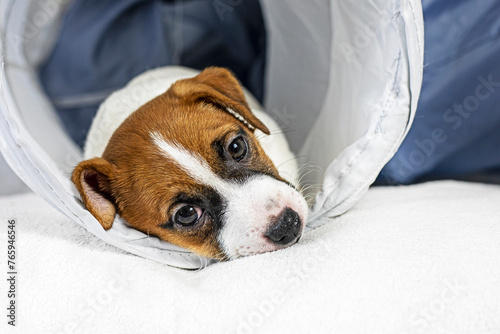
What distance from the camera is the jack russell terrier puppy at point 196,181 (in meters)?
1.87

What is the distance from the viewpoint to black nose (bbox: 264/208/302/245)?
1.81m

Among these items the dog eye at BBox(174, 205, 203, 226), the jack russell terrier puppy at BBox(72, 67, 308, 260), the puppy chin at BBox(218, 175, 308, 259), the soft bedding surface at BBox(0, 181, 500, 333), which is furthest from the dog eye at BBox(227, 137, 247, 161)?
the soft bedding surface at BBox(0, 181, 500, 333)

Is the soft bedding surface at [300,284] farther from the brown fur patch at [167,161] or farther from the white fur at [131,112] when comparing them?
the white fur at [131,112]

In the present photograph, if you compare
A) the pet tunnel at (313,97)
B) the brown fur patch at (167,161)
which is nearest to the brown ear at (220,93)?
the brown fur patch at (167,161)

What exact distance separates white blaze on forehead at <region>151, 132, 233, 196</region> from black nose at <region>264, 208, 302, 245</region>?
24 centimetres

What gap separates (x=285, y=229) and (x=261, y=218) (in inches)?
4.2

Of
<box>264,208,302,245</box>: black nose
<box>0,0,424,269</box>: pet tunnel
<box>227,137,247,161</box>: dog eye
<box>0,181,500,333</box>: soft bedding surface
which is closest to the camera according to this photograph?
<box>0,181,500,333</box>: soft bedding surface

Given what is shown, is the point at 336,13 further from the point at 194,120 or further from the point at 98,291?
the point at 98,291

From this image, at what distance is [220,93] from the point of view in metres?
2.12

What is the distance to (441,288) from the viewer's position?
1.46m

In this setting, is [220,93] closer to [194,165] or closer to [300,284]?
[194,165]

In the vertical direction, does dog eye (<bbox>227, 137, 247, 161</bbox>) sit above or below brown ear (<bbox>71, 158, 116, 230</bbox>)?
above

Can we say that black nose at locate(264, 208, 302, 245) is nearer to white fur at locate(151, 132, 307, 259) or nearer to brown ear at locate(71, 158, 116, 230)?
white fur at locate(151, 132, 307, 259)

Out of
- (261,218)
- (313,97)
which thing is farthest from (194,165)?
(313,97)
